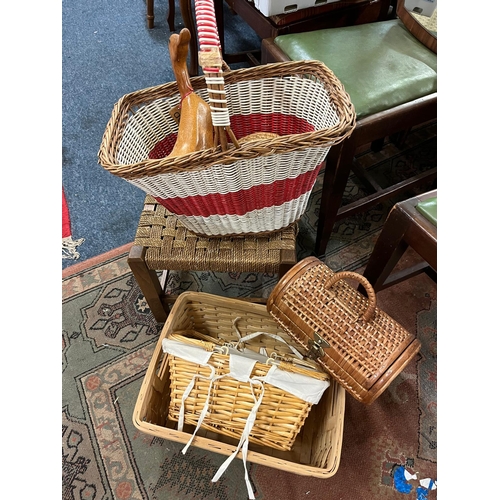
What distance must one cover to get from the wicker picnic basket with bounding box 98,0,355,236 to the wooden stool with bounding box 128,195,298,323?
4 cm

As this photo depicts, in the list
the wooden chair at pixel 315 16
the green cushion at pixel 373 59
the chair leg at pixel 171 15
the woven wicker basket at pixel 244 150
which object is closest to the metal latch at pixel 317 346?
the woven wicker basket at pixel 244 150

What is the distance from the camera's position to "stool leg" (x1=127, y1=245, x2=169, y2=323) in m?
0.90

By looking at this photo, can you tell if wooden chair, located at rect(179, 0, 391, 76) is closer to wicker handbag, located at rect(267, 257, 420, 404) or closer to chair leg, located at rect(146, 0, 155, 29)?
wicker handbag, located at rect(267, 257, 420, 404)

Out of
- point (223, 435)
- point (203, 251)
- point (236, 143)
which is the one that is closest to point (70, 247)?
point (203, 251)

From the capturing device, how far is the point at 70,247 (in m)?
1.37

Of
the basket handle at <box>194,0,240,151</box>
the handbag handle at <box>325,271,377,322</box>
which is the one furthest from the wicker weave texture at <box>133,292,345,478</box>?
the basket handle at <box>194,0,240,151</box>

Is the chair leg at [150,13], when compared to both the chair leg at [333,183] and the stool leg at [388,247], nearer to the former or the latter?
the chair leg at [333,183]

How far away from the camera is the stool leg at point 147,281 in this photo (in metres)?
0.90

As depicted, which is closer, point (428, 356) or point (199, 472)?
point (199, 472)

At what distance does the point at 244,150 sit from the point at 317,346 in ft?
1.43

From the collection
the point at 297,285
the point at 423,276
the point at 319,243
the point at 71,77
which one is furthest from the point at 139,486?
the point at 71,77

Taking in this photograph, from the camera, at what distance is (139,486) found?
97cm

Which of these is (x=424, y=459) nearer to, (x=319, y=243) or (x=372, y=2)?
(x=319, y=243)

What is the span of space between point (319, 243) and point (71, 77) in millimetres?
1491
